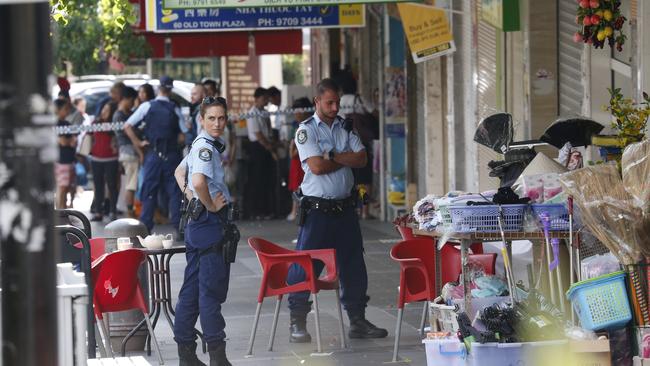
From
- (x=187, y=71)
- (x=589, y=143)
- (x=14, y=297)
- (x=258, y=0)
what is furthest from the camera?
(x=187, y=71)

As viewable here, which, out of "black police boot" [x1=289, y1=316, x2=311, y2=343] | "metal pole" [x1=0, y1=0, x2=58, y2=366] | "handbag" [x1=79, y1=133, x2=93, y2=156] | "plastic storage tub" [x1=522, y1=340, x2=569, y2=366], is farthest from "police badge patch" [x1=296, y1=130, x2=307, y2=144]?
"handbag" [x1=79, y1=133, x2=93, y2=156]

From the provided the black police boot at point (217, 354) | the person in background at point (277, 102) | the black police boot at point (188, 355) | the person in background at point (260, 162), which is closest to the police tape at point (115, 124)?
the person in background at point (260, 162)

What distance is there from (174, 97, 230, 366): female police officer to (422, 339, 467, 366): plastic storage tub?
172 cm

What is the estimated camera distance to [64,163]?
845 inches

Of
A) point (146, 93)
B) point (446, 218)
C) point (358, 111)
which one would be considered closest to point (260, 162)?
point (358, 111)

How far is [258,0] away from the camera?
469 inches

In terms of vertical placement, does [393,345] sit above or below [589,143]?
below

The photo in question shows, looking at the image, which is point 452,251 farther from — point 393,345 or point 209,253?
point 209,253

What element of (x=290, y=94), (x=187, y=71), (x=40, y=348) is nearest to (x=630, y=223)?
(x=40, y=348)

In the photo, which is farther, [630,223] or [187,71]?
[187,71]

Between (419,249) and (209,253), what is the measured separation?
5.80ft

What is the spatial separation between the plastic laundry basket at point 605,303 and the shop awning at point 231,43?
1559cm

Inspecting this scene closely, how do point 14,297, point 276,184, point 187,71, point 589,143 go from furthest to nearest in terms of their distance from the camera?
1. point 187,71
2. point 276,184
3. point 589,143
4. point 14,297

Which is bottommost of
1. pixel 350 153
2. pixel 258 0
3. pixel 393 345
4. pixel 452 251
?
pixel 393 345
